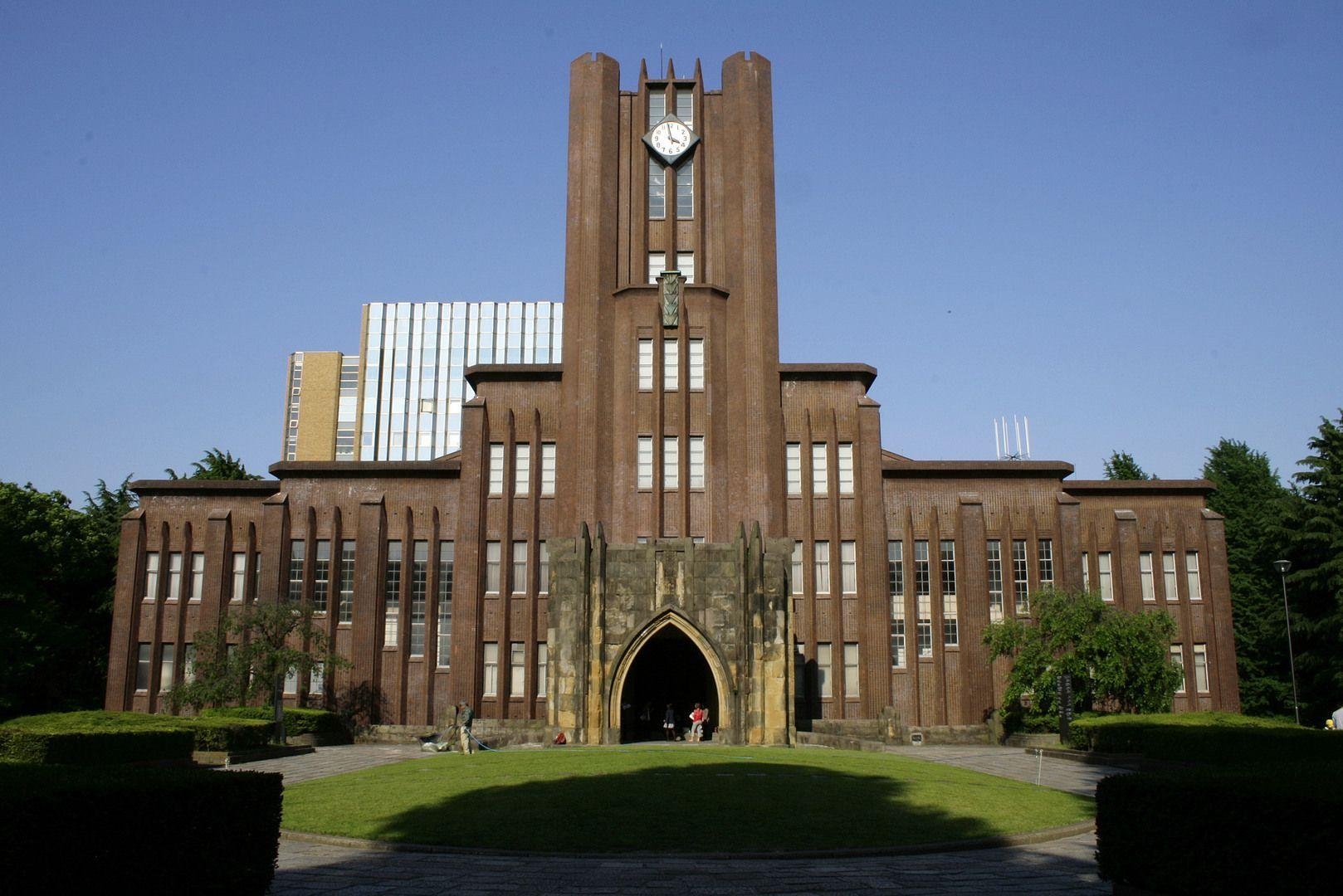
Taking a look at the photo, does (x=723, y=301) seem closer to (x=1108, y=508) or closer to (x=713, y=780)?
(x=1108, y=508)

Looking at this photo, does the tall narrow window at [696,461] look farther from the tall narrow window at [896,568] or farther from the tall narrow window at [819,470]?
the tall narrow window at [896,568]

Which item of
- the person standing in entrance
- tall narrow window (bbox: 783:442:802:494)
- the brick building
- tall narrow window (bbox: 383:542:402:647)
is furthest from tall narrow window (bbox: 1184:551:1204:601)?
tall narrow window (bbox: 383:542:402:647)

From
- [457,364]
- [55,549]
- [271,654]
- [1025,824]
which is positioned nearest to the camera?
[1025,824]

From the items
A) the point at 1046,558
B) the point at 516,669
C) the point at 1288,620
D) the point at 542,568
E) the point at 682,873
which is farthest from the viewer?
the point at 1288,620

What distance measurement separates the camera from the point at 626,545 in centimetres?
3959

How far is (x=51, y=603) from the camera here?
159 ft

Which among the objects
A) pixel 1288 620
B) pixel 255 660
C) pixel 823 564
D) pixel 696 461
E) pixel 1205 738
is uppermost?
pixel 696 461

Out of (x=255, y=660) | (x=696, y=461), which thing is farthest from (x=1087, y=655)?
(x=255, y=660)

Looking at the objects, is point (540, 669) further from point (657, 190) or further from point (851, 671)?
point (657, 190)

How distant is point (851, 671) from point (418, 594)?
1807 centimetres

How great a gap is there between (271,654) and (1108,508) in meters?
34.9

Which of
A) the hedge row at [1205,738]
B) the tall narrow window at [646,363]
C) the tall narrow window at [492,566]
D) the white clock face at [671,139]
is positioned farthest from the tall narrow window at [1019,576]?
the white clock face at [671,139]

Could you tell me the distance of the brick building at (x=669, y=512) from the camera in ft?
151

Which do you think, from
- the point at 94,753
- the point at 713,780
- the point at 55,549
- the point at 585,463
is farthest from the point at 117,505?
the point at 713,780
